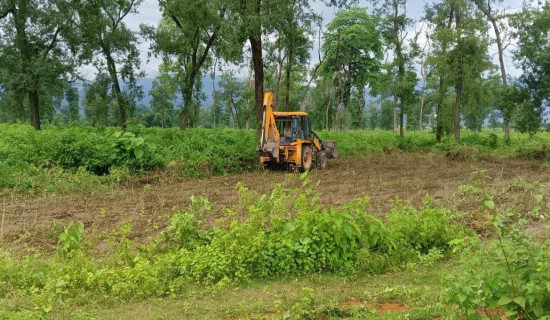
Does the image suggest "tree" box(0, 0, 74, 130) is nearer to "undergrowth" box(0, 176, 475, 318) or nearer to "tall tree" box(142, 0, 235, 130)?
"tall tree" box(142, 0, 235, 130)

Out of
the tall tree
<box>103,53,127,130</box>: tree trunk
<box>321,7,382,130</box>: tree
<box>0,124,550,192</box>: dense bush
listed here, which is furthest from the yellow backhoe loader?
<box>321,7,382,130</box>: tree

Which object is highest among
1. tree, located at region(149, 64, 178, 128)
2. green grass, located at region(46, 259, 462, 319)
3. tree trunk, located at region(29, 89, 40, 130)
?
tree, located at region(149, 64, 178, 128)

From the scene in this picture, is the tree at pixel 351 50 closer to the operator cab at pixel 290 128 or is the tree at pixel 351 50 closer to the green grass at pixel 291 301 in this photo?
the operator cab at pixel 290 128

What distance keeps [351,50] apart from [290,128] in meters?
27.2

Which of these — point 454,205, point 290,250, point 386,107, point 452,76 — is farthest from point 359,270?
point 386,107

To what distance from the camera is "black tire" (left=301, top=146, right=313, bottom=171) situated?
1762 cm

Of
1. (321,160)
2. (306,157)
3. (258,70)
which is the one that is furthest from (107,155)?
(321,160)

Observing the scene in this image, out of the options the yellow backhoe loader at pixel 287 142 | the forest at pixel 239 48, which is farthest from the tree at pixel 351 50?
the yellow backhoe loader at pixel 287 142

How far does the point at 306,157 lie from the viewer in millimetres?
17875

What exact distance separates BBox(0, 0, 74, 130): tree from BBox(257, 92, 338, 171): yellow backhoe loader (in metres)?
15.4

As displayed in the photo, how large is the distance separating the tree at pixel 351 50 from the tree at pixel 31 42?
20665 millimetres

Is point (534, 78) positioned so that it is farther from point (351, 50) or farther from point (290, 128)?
point (351, 50)

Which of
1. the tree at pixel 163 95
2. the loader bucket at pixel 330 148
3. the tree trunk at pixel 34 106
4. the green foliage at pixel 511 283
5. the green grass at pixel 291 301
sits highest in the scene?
the tree at pixel 163 95

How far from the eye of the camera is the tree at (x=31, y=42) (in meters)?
26.0
